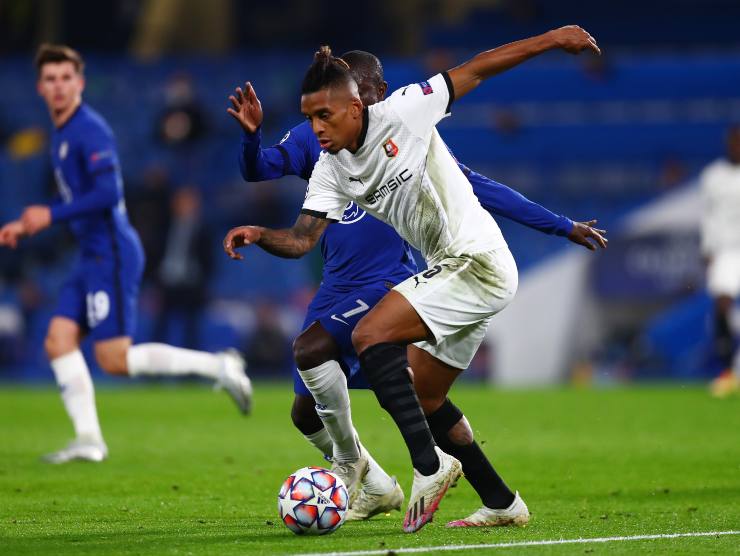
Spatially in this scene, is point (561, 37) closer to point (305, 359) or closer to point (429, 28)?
point (305, 359)

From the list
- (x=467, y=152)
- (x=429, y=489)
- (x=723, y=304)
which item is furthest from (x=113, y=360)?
(x=467, y=152)

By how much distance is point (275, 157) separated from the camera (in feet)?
22.6

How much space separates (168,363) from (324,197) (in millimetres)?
4347

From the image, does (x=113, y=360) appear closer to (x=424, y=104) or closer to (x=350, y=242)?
(x=350, y=242)

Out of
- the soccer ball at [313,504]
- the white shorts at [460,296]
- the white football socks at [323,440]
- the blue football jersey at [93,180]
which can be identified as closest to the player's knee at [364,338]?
the white shorts at [460,296]

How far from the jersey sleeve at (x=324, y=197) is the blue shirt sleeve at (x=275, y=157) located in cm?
57

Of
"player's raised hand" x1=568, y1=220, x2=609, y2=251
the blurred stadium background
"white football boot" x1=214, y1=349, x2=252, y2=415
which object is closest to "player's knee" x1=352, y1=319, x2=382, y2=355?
"player's raised hand" x1=568, y1=220, x2=609, y2=251

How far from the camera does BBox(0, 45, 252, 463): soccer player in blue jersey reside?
9.55 metres

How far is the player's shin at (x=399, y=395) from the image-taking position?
5.77m

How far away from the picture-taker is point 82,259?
383 inches

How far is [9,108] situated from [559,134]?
30.5 ft

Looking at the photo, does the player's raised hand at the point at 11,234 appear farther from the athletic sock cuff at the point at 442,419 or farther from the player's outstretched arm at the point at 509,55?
the player's outstretched arm at the point at 509,55

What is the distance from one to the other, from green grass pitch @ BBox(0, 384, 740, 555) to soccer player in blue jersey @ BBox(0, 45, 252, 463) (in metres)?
0.56

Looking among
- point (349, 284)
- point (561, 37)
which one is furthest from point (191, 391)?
point (561, 37)
